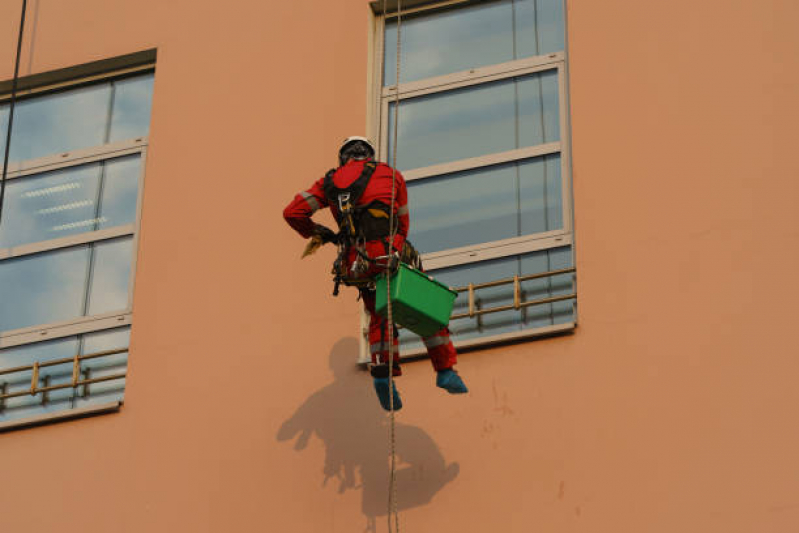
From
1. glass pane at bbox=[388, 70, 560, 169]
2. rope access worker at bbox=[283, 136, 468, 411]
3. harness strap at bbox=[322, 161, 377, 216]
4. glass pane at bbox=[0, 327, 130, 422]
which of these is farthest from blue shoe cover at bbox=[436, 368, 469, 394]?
glass pane at bbox=[0, 327, 130, 422]

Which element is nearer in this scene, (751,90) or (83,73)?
(751,90)

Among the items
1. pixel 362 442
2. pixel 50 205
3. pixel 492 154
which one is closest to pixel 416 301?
pixel 362 442

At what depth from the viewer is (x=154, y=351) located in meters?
8.37

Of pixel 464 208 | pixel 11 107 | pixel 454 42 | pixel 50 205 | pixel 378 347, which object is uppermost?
pixel 454 42

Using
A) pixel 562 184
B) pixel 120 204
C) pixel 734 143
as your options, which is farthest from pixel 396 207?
pixel 120 204

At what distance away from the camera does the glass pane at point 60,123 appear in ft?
31.6

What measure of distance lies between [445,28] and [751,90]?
204 cm

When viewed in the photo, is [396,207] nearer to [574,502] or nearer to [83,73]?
[574,502]

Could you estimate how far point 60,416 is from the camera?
27.3 ft

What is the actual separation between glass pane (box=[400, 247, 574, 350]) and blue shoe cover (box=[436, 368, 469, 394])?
0.71 m

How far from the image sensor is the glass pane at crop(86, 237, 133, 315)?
887cm

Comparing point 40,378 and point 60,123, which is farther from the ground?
point 60,123

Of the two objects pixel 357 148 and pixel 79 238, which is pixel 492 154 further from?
pixel 79 238

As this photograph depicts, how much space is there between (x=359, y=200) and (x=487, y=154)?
144cm
